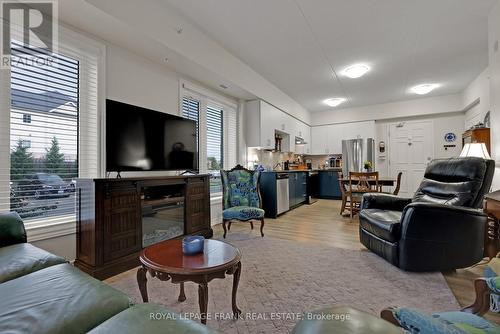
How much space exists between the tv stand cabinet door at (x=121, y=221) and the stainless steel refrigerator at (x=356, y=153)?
6378 millimetres

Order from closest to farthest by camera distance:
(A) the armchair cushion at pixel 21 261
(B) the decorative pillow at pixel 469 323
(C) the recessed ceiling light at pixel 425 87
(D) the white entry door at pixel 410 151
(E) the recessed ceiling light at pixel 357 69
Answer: (B) the decorative pillow at pixel 469 323 → (A) the armchair cushion at pixel 21 261 → (E) the recessed ceiling light at pixel 357 69 → (C) the recessed ceiling light at pixel 425 87 → (D) the white entry door at pixel 410 151

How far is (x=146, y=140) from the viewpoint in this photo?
9.36 feet

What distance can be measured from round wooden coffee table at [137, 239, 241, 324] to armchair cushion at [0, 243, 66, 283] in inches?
20.0

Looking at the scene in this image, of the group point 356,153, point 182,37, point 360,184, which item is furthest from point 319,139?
point 182,37

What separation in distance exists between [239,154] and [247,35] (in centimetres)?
232

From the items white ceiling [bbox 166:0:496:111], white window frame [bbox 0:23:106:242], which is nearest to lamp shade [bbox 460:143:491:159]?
white ceiling [bbox 166:0:496:111]

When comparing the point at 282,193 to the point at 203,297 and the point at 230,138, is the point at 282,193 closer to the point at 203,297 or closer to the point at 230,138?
the point at 230,138

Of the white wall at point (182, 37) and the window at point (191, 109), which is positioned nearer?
the white wall at point (182, 37)

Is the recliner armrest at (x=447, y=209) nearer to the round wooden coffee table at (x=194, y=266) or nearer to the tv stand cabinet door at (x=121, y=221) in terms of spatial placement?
the round wooden coffee table at (x=194, y=266)

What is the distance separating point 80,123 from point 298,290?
275 centimetres

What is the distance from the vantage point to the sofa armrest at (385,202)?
303cm

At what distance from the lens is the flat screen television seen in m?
2.51

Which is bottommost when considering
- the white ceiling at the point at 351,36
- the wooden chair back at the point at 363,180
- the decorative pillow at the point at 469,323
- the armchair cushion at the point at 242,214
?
the armchair cushion at the point at 242,214

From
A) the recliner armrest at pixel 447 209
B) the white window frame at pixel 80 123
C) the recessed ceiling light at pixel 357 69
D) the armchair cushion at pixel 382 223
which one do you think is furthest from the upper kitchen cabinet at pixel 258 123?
the recliner armrest at pixel 447 209
